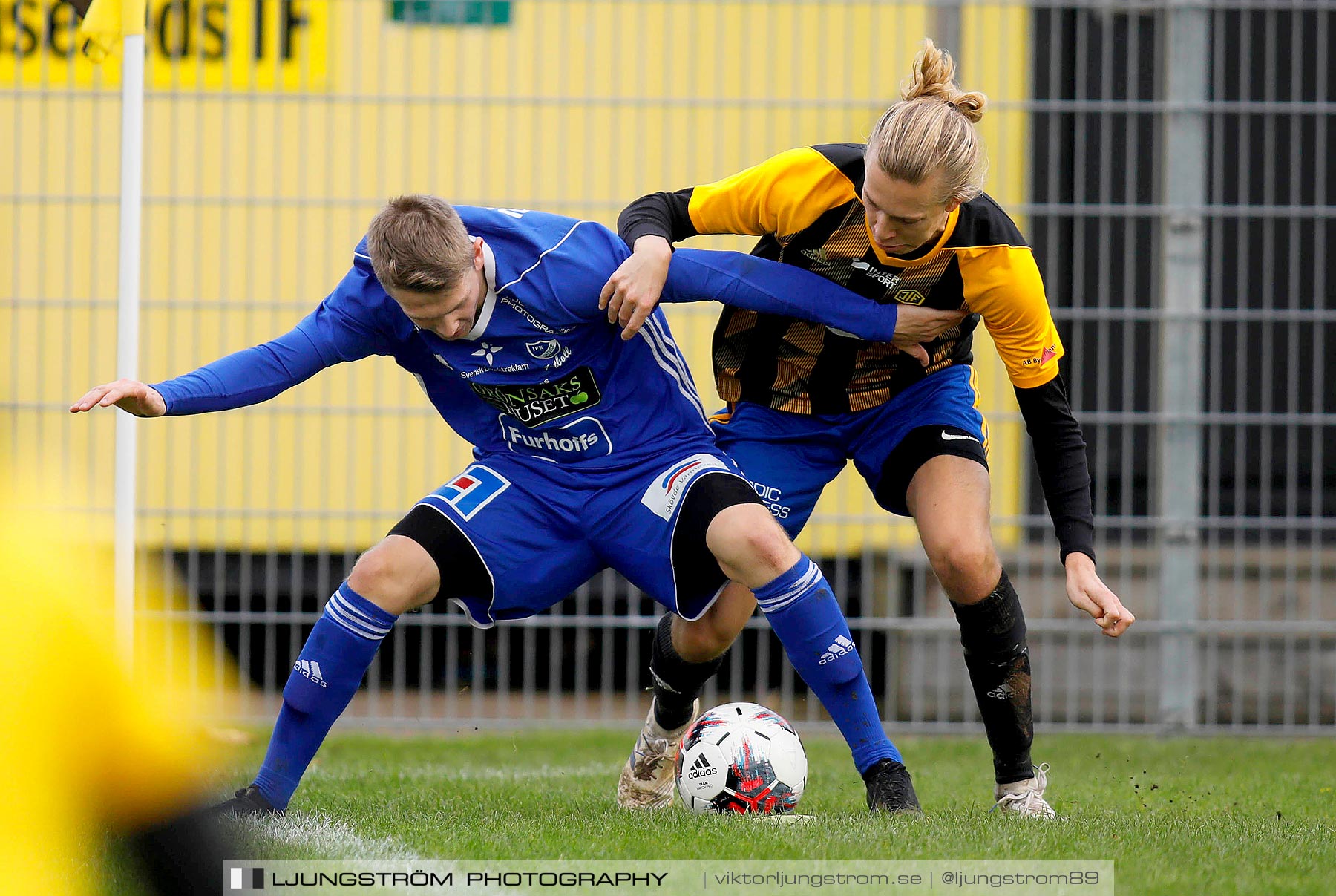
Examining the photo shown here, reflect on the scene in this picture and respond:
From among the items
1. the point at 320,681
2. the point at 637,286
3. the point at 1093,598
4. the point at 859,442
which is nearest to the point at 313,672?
the point at 320,681

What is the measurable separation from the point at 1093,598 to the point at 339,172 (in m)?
3.63

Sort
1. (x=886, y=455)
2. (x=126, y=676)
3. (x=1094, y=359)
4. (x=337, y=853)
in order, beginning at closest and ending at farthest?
(x=126, y=676) → (x=337, y=853) → (x=886, y=455) → (x=1094, y=359)

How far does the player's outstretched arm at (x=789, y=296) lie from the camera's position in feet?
11.3

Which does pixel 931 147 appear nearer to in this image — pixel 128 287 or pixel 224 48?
pixel 128 287

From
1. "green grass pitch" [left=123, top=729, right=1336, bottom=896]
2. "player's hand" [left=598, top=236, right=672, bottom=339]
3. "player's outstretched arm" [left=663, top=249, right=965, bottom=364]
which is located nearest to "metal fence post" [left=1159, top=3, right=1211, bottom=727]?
"green grass pitch" [left=123, top=729, right=1336, bottom=896]

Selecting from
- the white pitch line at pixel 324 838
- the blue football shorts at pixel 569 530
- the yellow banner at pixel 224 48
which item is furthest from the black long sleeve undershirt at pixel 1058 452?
the yellow banner at pixel 224 48

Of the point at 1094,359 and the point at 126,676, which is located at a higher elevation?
the point at 1094,359

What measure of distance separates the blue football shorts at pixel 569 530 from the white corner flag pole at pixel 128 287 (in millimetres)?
1157

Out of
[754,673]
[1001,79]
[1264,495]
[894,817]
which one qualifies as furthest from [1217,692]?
[894,817]

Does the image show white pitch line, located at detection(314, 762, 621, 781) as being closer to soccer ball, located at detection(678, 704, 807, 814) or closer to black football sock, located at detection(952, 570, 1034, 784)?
soccer ball, located at detection(678, 704, 807, 814)

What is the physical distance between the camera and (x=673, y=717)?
3.80 m

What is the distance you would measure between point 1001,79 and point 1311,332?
169 centimetres

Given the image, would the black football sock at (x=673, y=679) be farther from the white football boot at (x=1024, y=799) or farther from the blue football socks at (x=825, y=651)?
the white football boot at (x=1024, y=799)

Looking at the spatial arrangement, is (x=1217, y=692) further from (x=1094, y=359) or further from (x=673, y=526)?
(x=673, y=526)
